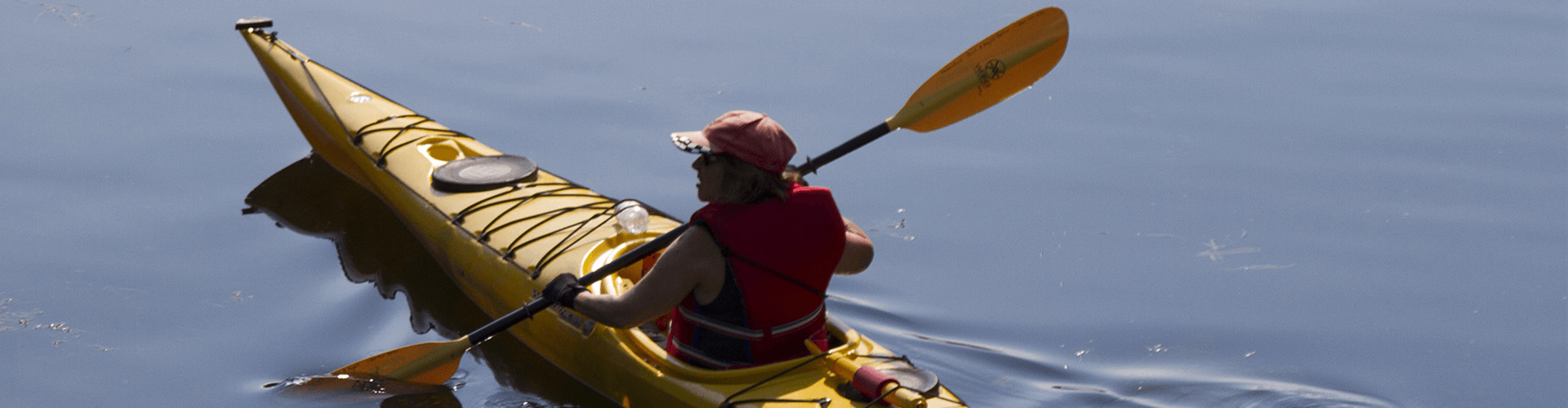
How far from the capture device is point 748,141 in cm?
289

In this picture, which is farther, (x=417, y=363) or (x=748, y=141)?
(x=417, y=363)

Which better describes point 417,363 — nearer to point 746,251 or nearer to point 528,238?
point 528,238

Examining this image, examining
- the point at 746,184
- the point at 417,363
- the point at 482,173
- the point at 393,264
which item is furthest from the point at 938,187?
the point at 746,184

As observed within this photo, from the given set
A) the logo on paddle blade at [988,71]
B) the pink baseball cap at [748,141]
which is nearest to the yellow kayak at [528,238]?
the pink baseball cap at [748,141]

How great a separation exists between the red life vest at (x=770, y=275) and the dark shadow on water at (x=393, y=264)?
0.77 meters

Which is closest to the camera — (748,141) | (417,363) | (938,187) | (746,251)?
(748,141)

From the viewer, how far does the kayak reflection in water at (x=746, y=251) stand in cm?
294

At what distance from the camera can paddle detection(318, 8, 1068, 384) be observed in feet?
12.7

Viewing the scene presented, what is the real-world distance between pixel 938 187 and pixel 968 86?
1855 mm

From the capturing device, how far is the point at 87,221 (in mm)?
5305

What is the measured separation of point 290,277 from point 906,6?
452cm

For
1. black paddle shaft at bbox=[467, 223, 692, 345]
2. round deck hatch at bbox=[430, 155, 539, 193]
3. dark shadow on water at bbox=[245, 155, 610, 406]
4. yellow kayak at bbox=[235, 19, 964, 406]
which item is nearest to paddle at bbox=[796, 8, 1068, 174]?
black paddle shaft at bbox=[467, 223, 692, 345]

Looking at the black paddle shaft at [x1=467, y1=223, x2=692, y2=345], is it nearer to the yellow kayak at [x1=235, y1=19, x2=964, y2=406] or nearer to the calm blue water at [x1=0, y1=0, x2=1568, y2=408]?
the yellow kayak at [x1=235, y1=19, x2=964, y2=406]

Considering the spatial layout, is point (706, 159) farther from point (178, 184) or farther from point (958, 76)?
point (178, 184)
